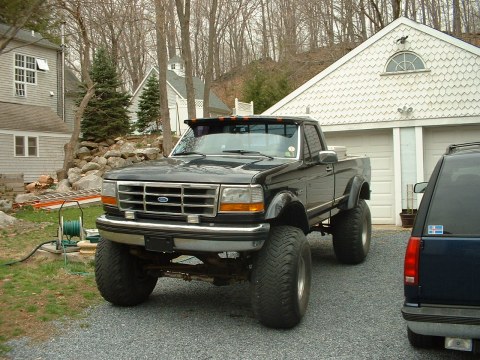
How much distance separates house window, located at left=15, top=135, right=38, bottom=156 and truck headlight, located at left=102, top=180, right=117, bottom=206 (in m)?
22.6

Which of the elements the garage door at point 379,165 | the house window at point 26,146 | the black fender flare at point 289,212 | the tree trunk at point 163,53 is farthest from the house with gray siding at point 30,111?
the black fender flare at point 289,212

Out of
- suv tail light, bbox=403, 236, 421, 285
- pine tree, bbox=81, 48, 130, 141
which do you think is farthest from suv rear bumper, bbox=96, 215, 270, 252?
pine tree, bbox=81, 48, 130, 141

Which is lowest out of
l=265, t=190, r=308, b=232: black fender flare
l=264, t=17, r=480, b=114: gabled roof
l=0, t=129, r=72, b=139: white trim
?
l=265, t=190, r=308, b=232: black fender flare

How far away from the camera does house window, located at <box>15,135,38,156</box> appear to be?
25712 millimetres

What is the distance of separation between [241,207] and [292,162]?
1230 mm

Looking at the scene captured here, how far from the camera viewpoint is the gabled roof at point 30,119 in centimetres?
2550

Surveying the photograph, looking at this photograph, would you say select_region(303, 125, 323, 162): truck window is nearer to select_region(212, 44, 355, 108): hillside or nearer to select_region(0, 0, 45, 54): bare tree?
select_region(0, 0, 45, 54): bare tree

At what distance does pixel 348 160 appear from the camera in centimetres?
779

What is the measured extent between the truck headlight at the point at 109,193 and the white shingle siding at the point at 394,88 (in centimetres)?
952

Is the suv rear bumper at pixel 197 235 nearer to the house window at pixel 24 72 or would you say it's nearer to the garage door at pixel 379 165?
the garage door at pixel 379 165

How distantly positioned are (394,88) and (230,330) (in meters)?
10.0

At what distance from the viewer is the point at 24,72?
27.9 meters

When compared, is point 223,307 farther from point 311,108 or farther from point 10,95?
point 10,95

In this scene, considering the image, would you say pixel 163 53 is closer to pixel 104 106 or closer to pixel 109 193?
pixel 104 106
